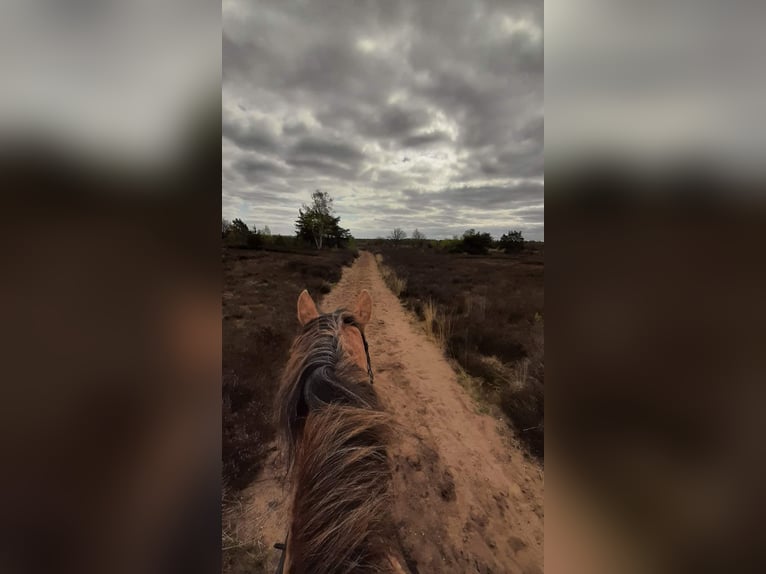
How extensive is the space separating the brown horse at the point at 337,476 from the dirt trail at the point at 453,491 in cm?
83

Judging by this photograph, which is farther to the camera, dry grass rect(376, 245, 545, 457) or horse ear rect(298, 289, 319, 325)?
dry grass rect(376, 245, 545, 457)

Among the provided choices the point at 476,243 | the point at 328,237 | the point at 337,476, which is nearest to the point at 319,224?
the point at 328,237

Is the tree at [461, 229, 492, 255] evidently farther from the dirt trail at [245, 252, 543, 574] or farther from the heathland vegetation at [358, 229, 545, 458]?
the dirt trail at [245, 252, 543, 574]

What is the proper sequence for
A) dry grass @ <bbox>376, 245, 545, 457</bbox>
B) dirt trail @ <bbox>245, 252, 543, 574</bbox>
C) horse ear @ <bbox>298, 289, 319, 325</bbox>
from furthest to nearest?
1. dry grass @ <bbox>376, 245, 545, 457</bbox>
2. horse ear @ <bbox>298, 289, 319, 325</bbox>
3. dirt trail @ <bbox>245, 252, 543, 574</bbox>

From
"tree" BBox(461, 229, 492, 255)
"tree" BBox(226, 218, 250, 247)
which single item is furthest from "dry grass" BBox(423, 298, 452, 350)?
"tree" BBox(461, 229, 492, 255)

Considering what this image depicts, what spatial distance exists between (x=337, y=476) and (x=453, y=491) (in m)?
1.86

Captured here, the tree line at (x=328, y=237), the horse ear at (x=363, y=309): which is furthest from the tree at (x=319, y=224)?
the horse ear at (x=363, y=309)

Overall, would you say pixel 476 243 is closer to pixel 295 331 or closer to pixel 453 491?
pixel 295 331

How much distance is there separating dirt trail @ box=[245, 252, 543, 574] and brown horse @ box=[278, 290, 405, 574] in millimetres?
827

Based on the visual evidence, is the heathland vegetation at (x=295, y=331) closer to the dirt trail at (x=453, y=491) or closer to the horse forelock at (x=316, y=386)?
the dirt trail at (x=453, y=491)

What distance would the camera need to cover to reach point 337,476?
100 centimetres

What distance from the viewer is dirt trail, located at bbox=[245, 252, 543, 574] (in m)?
1.90
